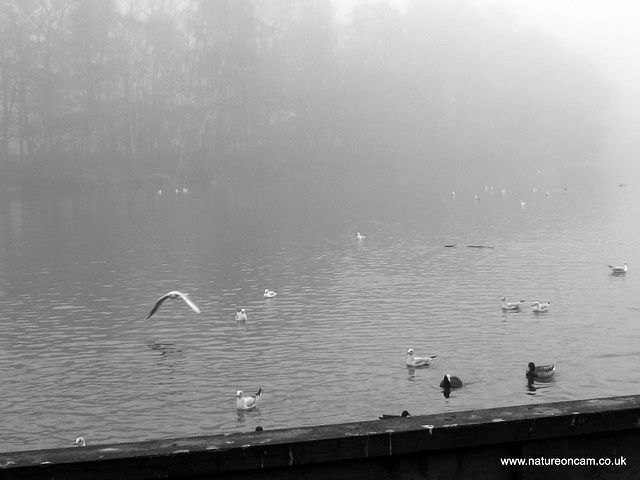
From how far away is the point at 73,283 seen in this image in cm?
3041

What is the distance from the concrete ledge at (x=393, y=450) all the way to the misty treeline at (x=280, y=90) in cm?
6746

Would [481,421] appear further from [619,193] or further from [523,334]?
[619,193]

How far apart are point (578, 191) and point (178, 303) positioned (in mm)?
57317

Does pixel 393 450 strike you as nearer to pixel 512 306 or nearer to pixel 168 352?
pixel 168 352

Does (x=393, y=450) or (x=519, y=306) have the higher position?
(x=393, y=450)

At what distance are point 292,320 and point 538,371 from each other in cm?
819

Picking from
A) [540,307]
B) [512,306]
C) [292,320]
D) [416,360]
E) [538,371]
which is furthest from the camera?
[512,306]

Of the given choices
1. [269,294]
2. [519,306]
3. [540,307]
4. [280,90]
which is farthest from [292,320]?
[280,90]

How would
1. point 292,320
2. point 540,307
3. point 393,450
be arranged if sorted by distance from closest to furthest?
1. point 393,450
2. point 292,320
3. point 540,307

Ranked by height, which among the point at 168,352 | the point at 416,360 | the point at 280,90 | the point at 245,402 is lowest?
the point at 168,352

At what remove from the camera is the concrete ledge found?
20.5ft

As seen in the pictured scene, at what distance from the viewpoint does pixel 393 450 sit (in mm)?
6488

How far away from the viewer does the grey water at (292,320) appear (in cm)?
1652

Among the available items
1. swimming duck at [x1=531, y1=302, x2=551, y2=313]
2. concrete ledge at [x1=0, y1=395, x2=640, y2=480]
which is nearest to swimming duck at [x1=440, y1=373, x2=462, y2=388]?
swimming duck at [x1=531, y1=302, x2=551, y2=313]
